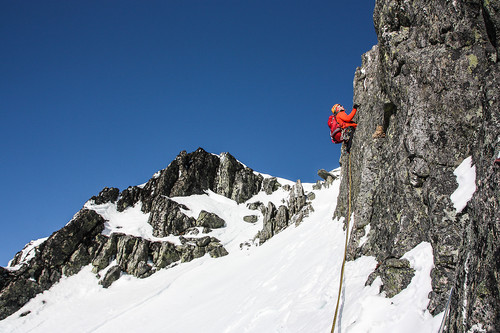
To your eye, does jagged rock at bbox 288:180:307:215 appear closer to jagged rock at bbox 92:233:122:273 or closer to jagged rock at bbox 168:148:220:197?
jagged rock at bbox 168:148:220:197

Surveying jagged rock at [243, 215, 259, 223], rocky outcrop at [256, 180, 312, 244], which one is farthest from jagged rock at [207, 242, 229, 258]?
jagged rock at [243, 215, 259, 223]

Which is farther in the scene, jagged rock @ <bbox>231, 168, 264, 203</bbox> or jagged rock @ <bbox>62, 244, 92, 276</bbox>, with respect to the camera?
jagged rock @ <bbox>231, 168, 264, 203</bbox>

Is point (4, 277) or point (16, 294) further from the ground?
point (4, 277)

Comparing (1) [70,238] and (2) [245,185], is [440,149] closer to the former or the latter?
(1) [70,238]

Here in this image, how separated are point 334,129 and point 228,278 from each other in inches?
576

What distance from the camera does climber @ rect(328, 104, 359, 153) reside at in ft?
59.2

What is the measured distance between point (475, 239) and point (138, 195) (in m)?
64.2

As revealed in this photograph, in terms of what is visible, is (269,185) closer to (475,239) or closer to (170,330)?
(170,330)

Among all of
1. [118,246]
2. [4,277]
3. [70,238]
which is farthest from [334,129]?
[4,277]

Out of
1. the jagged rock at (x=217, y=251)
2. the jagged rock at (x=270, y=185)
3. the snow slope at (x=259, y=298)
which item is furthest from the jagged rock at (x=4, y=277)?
the jagged rock at (x=270, y=185)

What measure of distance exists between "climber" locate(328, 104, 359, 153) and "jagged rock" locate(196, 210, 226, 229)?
124 feet

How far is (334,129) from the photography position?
18.4m

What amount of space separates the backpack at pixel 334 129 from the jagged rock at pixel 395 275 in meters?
10.6

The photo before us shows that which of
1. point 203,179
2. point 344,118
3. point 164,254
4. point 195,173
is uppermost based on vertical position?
point 195,173
